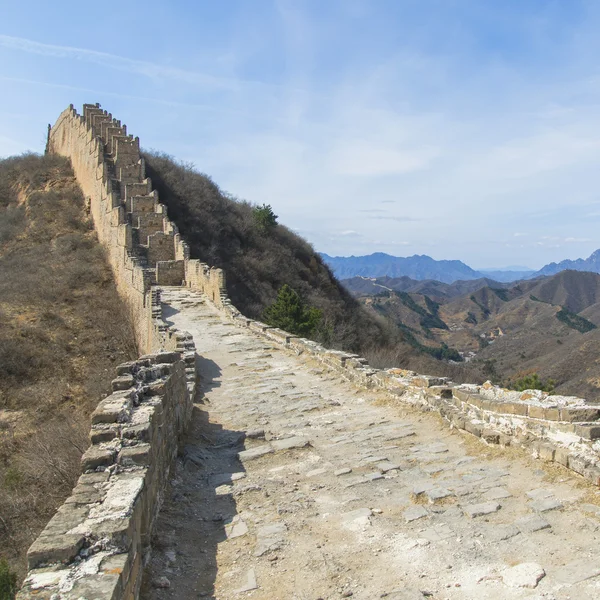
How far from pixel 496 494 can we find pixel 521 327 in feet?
303

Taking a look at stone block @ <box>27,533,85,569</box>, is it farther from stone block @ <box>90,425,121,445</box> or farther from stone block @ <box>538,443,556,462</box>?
stone block @ <box>538,443,556,462</box>

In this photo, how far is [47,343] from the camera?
57.8ft

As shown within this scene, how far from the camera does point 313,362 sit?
36.2ft

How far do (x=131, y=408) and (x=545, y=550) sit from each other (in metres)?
3.46

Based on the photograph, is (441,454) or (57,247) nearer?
(441,454)

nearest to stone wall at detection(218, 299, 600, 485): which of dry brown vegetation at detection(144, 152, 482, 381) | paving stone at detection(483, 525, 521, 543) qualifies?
paving stone at detection(483, 525, 521, 543)

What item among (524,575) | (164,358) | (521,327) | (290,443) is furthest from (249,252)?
(521,327)

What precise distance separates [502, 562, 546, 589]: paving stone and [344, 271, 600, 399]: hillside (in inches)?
1128

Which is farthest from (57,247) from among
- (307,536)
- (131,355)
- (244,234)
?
(307,536)

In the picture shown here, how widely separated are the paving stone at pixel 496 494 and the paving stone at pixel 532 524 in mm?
407

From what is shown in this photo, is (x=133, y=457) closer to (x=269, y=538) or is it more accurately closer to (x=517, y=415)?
(x=269, y=538)

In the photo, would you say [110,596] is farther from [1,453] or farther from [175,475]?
[1,453]

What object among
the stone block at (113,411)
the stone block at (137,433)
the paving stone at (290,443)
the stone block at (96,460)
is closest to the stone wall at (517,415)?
the paving stone at (290,443)

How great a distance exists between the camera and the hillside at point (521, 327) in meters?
40.2
